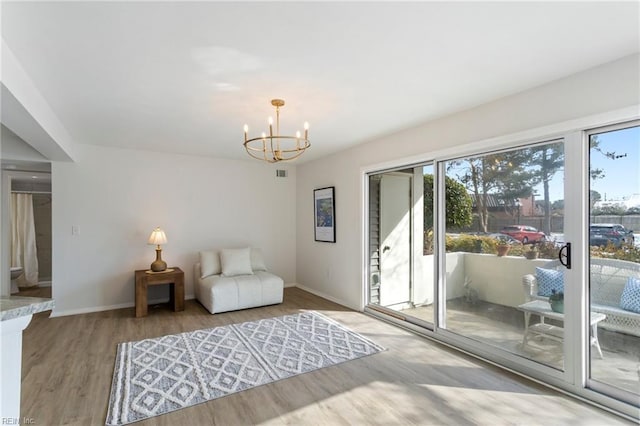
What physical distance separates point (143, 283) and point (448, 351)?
3.89m

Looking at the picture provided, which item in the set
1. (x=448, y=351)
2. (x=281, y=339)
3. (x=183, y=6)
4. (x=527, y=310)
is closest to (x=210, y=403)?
(x=281, y=339)

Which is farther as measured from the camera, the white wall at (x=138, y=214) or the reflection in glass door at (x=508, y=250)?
the white wall at (x=138, y=214)

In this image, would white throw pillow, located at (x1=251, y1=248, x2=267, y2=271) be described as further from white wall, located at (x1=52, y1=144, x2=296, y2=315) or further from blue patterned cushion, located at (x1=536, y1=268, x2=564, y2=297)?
blue patterned cushion, located at (x1=536, y1=268, x2=564, y2=297)

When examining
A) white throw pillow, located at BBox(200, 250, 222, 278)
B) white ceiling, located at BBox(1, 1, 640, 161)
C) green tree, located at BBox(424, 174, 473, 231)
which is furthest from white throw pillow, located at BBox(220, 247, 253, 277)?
green tree, located at BBox(424, 174, 473, 231)

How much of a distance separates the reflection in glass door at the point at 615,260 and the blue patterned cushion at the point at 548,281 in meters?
0.22

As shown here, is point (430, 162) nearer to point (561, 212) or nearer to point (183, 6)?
point (561, 212)

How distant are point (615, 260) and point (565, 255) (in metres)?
0.29

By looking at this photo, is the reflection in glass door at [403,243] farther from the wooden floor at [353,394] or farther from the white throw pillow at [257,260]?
the white throw pillow at [257,260]

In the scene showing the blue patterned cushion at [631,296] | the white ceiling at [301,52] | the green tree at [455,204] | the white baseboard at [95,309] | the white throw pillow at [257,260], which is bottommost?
the white baseboard at [95,309]

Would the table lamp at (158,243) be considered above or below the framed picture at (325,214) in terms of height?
below

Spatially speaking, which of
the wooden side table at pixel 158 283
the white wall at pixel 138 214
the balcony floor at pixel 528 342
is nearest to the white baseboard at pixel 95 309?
the white wall at pixel 138 214

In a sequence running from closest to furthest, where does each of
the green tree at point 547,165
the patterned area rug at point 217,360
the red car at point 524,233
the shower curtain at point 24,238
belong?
the patterned area rug at point 217,360, the green tree at point 547,165, the red car at point 524,233, the shower curtain at point 24,238

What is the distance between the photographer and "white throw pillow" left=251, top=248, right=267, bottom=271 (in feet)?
17.7

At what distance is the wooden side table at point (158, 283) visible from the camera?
171 inches
